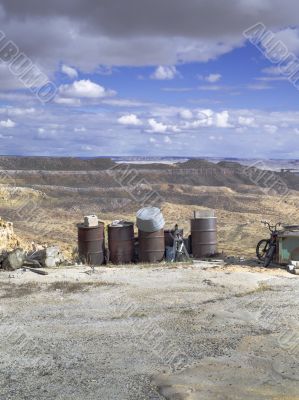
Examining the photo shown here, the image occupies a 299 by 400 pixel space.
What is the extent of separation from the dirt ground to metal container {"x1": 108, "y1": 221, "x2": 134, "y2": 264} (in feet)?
4.42

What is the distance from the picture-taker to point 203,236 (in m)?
16.9

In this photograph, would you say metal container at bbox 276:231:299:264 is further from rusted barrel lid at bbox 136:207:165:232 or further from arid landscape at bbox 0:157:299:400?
rusted barrel lid at bbox 136:207:165:232

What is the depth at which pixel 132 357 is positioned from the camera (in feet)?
28.3

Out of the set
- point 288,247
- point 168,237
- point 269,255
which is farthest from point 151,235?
point 288,247

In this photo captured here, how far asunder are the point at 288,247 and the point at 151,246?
3.79 m

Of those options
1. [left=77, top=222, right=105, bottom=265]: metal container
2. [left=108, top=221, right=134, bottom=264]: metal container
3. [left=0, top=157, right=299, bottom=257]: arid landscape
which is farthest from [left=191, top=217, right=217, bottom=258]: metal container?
[left=0, top=157, right=299, bottom=257]: arid landscape

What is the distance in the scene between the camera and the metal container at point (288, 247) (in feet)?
49.1

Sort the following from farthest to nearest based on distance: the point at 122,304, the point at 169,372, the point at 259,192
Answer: the point at 259,192
the point at 122,304
the point at 169,372

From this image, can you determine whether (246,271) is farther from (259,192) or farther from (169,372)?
(259,192)

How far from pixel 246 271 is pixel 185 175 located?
5318cm

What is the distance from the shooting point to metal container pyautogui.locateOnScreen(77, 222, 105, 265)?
16.1 meters

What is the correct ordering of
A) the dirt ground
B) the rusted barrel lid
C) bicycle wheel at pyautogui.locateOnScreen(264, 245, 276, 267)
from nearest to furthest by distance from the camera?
the dirt ground, bicycle wheel at pyautogui.locateOnScreen(264, 245, 276, 267), the rusted barrel lid

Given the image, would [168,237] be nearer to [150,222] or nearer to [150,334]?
[150,222]

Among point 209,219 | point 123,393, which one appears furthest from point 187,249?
point 123,393
